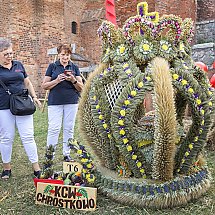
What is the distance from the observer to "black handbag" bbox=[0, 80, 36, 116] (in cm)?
378

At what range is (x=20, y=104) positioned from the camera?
12.5ft

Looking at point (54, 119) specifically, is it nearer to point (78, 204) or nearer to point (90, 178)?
point (90, 178)

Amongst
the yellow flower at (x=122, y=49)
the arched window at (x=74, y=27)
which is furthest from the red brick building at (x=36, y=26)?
the yellow flower at (x=122, y=49)

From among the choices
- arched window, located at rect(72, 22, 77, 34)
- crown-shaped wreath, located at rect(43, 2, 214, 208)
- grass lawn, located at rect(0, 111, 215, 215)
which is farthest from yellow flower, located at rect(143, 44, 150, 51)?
arched window, located at rect(72, 22, 77, 34)

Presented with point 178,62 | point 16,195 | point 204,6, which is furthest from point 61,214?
point 204,6

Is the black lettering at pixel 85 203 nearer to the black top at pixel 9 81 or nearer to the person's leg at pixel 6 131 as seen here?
the person's leg at pixel 6 131

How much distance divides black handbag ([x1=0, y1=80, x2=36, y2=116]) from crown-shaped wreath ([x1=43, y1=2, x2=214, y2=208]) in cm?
79

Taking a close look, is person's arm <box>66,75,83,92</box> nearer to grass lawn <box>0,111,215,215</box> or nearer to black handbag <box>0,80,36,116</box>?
black handbag <box>0,80,36,116</box>

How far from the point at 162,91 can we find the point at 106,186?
113 cm

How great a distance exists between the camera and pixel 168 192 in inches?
116

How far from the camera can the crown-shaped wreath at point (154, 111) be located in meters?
2.92

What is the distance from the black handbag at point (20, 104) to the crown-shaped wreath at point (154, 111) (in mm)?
791

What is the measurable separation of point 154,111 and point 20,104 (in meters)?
1.62

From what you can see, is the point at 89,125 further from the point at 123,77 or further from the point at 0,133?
the point at 0,133
